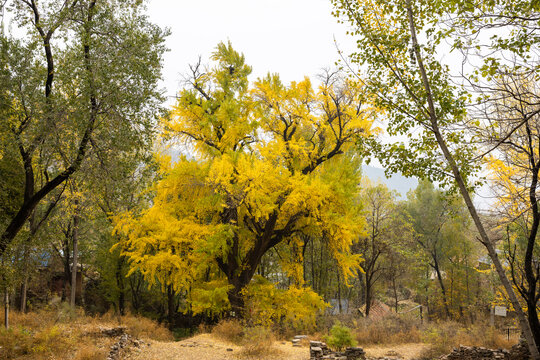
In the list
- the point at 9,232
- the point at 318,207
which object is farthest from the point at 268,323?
the point at 9,232

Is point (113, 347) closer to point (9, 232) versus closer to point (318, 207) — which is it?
point (9, 232)

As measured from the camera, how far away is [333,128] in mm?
15555

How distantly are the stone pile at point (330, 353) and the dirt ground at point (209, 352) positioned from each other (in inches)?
10.4

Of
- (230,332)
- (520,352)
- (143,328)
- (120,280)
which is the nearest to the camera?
(520,352)

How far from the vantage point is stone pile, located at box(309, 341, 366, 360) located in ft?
33.0

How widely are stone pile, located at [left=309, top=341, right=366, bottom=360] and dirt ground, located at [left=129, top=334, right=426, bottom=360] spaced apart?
0.26 meters

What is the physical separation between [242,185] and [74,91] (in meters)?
5.79

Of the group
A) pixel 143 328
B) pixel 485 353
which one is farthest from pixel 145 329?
pixel 485 353

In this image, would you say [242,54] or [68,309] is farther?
[242,54]

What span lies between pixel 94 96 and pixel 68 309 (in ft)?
32.8

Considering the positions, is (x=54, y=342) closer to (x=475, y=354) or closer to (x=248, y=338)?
(x=248, y=338)

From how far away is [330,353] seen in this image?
420 inches

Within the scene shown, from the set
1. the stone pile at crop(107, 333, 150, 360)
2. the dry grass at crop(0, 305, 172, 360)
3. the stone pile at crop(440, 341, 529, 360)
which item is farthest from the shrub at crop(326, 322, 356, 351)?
the dry grass at crop(0, 305, 172, 360)

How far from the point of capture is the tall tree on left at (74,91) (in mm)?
8289
